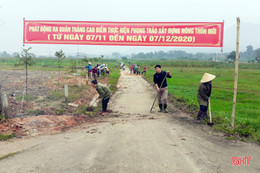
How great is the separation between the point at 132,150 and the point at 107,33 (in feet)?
15.9

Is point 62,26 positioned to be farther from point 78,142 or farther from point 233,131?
point 233,131

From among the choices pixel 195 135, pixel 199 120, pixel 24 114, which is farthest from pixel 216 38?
pixel 24 114

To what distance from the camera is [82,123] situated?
6785 millimetres

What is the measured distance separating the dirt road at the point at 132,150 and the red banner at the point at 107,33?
3094 millimetres

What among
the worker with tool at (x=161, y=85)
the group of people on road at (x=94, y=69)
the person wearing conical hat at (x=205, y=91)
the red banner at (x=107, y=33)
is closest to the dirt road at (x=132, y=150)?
the person wearing conical hat at (x=205, y=91)

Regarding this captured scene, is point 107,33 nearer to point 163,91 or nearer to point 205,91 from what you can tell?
point 163,91

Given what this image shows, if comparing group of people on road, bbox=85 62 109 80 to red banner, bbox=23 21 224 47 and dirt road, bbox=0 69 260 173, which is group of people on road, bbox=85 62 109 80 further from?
dirt road, bbox=0 69 260 173

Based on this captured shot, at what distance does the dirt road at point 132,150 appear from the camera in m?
3.73

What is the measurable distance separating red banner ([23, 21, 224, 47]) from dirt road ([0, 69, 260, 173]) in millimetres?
3094

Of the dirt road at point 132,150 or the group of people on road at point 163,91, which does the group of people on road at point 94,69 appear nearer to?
the group of people on road at point 163,91

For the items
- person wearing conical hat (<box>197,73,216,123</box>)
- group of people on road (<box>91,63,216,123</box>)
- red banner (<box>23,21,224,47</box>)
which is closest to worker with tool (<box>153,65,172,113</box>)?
group of people on road (<box>91,63,216,123</box>)

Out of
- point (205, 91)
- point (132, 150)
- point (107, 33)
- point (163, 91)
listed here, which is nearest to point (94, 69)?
point (107, 33)

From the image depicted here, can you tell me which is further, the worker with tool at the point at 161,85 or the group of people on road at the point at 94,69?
the group of people on road at the point at 94,69

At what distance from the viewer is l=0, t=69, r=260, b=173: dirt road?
12.2ft
